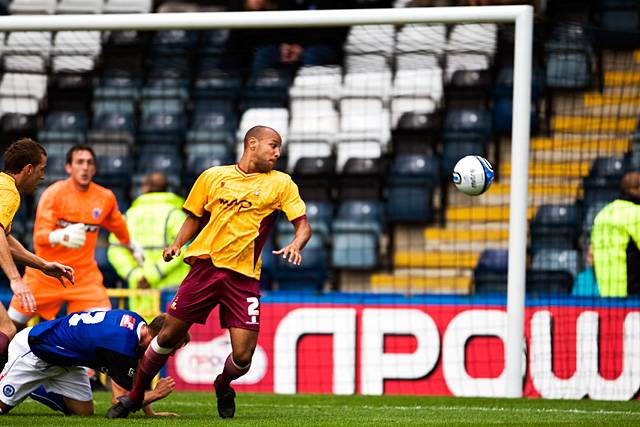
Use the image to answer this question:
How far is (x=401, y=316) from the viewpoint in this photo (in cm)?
1191

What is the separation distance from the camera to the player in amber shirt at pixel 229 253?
26.8 feet

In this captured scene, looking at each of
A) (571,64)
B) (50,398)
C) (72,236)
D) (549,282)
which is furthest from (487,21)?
(50,398)

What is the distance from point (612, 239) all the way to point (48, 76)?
7884 mm

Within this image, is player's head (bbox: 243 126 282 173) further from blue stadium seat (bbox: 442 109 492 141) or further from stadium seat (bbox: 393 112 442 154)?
stadium seat (bbox: 393 112 442 154)

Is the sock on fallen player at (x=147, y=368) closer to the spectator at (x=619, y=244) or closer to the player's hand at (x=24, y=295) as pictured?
the player's hand at (x=24, y=295)

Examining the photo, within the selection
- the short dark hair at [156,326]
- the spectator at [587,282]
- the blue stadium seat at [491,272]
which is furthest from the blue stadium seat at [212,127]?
the short dark hair at [156,326]

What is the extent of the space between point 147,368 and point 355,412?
66.0 inches

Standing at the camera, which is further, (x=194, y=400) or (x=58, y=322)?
(x=194, y=400)

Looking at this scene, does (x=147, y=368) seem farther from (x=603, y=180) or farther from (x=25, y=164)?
(x=603, y=180)

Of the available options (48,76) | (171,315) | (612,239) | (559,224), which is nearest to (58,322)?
(171,315)

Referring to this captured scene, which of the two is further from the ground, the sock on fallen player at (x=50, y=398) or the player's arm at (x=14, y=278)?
the player's arm at (x=14, y=278)

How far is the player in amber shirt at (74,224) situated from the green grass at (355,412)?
34.4 inches

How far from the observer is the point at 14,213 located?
787cm

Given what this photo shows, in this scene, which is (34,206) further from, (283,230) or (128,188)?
(283,230)
